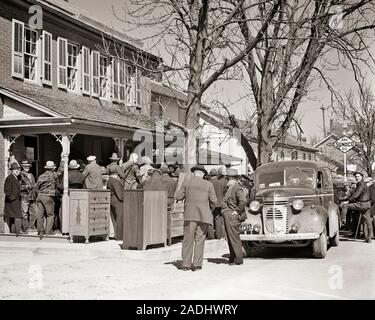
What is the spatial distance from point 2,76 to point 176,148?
8.59 metres

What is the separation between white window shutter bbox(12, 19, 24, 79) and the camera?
18.2 m

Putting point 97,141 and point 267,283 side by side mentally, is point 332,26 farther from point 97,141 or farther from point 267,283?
Result: point 267,283

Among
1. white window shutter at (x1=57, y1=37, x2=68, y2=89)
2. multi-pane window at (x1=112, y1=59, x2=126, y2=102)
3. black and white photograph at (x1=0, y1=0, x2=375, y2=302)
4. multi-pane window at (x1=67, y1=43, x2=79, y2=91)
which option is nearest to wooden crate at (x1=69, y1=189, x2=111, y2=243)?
black and white photograph at (x1=0, y1=0, x2=375, y2=302)

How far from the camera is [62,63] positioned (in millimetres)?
20625

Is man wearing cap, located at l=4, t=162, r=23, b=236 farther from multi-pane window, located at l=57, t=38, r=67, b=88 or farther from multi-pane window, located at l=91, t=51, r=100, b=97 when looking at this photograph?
multi-pane window, located at l=91, t=51, r=100, b=97

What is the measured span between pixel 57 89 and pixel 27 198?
5.49 m

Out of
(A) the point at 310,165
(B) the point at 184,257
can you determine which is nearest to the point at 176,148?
(A) the point at 310,165

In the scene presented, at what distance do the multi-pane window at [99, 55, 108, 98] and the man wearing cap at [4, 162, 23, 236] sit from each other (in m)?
8.84

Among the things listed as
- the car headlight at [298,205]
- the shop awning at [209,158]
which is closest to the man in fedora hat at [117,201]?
the car headlight at [298,205]

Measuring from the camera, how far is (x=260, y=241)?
12664 mm

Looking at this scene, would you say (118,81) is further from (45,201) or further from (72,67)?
(45,201)

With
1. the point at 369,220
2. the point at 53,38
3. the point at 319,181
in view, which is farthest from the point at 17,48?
the point at 369,220

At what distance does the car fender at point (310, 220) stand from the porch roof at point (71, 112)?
7.00 meters

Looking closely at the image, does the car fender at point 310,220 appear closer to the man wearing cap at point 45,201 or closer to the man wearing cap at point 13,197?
the man wearing cap at point 45,201
